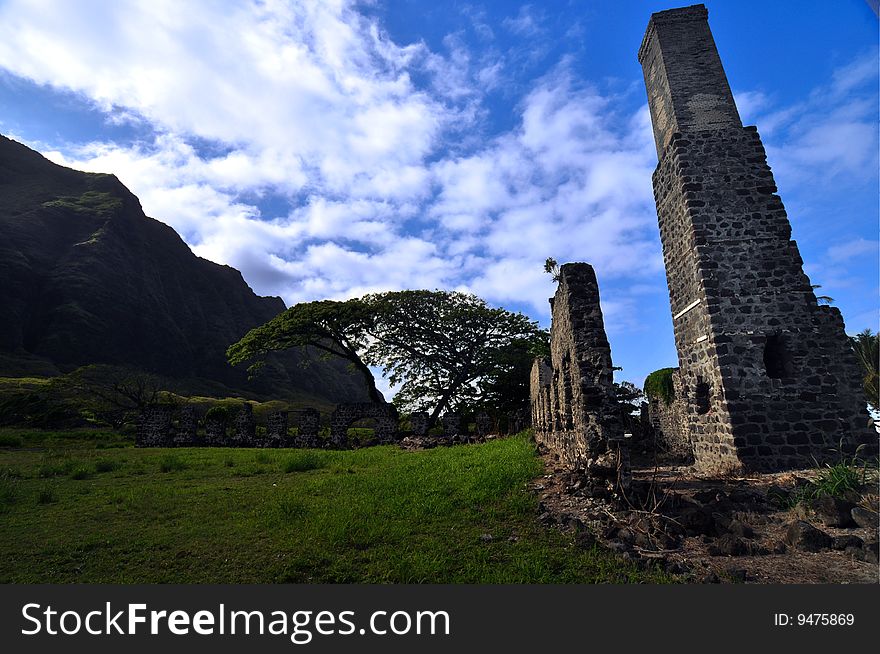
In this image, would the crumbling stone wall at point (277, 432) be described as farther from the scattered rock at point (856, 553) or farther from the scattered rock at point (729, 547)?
the scattered rock at point (856, 553)

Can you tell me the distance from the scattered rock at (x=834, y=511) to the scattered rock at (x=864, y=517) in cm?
7

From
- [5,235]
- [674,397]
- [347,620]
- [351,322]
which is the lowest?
[347,620]

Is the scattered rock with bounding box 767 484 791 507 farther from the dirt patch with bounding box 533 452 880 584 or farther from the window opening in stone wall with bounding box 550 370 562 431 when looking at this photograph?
the window opening in stone wall with bounding box 550 370 562 431

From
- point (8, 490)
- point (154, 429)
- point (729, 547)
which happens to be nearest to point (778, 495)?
point (729, 547)

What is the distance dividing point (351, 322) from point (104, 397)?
17.3 meters

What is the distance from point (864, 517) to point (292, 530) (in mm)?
6141

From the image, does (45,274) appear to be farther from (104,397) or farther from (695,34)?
(695,34)

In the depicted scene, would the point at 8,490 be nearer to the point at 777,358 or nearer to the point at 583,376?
the point at 583,376

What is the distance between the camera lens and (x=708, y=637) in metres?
2.77

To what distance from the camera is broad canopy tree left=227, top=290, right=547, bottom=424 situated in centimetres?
2480

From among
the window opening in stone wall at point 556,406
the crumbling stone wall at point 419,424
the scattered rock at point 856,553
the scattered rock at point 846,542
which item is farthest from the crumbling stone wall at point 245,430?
the scattered rock at point 856,553

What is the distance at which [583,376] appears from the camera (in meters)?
7.35

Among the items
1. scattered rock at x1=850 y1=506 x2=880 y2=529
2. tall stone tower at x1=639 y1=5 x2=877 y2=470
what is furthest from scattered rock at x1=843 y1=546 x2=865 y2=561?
tall stone tower at x1=639 y1=5 x2=877 y2=470

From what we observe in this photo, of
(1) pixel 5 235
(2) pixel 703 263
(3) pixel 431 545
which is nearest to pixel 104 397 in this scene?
(3) pixel 431 545
